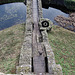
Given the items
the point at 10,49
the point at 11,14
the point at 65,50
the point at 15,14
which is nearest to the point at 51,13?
the point at 15,14

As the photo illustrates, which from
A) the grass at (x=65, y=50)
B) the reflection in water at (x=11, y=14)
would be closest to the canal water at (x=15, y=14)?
the reflection in water at (x=11, y=14)

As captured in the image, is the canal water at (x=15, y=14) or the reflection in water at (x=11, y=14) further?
the canal water at (x=15, y=14)

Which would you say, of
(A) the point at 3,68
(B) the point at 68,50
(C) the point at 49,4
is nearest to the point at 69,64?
(B) the point at 68,50

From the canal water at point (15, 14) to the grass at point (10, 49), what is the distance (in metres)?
7.42

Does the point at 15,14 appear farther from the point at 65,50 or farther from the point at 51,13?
the point at 65,50

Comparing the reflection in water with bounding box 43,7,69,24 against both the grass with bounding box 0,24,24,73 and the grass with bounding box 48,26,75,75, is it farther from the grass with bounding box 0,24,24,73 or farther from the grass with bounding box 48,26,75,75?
the grass with bounding box 0,24,24,73

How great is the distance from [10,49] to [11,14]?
1965cm

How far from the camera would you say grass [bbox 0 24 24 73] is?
11.3 m

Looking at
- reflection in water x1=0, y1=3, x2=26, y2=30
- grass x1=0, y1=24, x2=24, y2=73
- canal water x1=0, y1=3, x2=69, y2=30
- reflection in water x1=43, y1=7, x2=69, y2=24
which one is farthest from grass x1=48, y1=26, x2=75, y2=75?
reflection in water x1=0, y1=3, x2=26, y2=30

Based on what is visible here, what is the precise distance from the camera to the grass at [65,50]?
12.5m

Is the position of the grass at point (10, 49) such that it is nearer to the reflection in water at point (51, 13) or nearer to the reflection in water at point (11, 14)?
the reflection in water at point (11, 14)

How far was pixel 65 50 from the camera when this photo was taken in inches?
627

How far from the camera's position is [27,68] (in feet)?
31.7

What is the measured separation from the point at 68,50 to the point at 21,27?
1223cm
